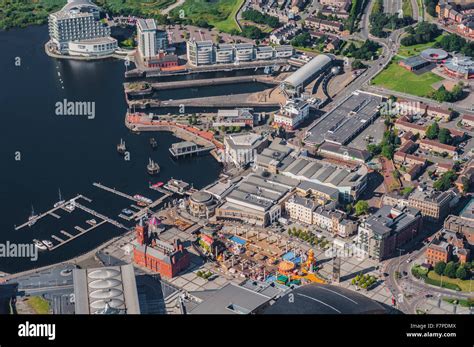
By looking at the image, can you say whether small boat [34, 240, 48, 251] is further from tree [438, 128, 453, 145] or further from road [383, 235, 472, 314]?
tree [438, 128, 453, 145]

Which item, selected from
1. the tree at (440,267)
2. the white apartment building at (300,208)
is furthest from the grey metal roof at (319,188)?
the tree at (440,267)

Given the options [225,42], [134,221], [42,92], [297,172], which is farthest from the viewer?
[225,42]

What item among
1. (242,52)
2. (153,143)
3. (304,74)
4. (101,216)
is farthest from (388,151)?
(242,52)

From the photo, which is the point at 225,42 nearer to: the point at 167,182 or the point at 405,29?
the point at 405,29

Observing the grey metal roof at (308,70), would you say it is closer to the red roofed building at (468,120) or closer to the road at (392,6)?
the red roofed building at (468,120)

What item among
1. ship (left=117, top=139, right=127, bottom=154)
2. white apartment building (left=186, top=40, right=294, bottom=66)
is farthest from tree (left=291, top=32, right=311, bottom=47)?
ship (left=117, top=139, right=127, bottom=154)

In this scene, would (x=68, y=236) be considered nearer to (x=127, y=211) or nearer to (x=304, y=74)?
(x=127, y=211)
